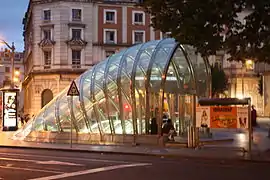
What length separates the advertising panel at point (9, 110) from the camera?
4025 centimetres

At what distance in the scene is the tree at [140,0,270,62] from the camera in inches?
661

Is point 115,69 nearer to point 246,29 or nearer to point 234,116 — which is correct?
point 234,116

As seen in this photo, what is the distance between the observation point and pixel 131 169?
50.5ft

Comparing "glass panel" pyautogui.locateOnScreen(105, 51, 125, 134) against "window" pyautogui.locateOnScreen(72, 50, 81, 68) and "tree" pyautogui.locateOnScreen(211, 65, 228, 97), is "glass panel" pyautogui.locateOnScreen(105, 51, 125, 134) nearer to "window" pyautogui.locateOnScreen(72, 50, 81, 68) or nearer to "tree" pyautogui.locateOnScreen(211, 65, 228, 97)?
"tree" pyautogui.locateOnScreen(211, 65, 228, 97)

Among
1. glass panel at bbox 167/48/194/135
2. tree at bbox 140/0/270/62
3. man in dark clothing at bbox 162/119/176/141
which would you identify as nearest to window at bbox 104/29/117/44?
glass panel at bbox 167/48/194/135

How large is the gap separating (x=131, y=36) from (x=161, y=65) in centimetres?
4618

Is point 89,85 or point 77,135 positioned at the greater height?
point 89,85

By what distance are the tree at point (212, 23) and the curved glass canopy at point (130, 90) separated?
647 cm

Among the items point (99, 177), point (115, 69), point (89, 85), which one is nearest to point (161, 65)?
point (115, 69)

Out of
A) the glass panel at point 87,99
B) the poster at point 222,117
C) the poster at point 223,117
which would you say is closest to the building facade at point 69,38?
the glass panel at point 87,99

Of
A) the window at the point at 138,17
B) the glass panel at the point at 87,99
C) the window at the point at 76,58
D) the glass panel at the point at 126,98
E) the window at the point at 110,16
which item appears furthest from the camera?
the window at the point at 138,17

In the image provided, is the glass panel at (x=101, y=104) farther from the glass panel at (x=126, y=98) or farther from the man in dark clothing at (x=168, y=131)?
the man in dark clothing at (x=168, y=131)

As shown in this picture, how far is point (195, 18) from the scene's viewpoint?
55.8ft

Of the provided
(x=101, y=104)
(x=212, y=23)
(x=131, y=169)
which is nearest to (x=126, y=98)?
(x=101, y=104)
